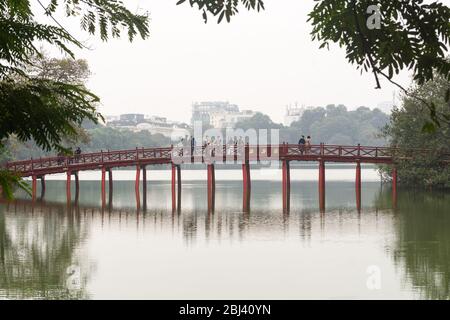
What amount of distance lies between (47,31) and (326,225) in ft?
85.4

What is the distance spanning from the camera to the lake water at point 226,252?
16938 mm

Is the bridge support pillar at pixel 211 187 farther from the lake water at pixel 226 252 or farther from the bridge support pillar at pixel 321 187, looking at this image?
the bridge support pillar at pixel 321 187

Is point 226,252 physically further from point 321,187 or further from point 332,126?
point 332,126

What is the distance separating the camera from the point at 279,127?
18662 centimetres

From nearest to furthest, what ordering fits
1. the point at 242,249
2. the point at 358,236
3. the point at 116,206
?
the point at 242,249
the point at 358,236
the point at 116,206

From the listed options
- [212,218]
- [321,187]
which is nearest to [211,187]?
[321,187]

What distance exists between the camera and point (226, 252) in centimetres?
2306

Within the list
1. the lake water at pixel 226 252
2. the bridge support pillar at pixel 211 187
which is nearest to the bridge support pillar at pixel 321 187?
the lake water at pixel 226 252

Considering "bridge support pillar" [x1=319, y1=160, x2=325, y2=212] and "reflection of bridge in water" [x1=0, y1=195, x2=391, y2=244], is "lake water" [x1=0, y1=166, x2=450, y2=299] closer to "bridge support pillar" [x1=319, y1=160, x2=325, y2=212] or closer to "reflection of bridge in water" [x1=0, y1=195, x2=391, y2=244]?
"reflection of bridge in water" [x1=0, y1=195, x2=391, y2=244]

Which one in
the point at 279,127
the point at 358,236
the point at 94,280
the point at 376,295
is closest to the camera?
the point at 376,295

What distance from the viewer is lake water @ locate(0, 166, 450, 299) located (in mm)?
16938
